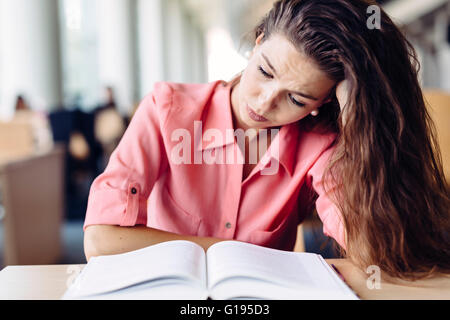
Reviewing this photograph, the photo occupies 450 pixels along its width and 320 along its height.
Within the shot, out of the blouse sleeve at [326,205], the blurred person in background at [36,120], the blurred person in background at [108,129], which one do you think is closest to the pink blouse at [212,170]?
the blouse sleeve at [326,205]

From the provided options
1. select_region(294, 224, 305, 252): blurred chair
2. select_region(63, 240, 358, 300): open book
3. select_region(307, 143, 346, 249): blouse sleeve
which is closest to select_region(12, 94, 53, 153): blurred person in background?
select_region(294, 224, 305, 252): blurred chair

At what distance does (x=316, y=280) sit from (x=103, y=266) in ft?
1.15

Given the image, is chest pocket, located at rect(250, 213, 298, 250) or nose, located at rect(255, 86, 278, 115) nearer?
nose, located at rect(255, 86, 278, 115)

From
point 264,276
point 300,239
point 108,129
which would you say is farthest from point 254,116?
point 108,129

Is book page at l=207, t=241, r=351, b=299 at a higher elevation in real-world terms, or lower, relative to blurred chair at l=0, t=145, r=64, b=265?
higher

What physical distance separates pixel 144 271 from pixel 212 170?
435mm

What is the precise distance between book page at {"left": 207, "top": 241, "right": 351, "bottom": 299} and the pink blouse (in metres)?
0.29

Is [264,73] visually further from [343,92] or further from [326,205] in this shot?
[326,205]

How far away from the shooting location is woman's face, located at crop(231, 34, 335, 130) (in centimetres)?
92

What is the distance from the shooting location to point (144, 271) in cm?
69

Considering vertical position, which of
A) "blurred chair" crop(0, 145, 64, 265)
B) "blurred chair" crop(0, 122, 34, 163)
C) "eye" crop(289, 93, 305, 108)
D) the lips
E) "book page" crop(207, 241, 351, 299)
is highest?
"eye" crop(289, 93, 305, 108)

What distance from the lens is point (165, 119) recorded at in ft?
3.41

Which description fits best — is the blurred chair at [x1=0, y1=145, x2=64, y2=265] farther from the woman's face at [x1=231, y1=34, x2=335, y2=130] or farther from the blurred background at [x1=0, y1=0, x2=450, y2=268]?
the woman's face at [x1=231, y1=34, x2=335, y2=130]

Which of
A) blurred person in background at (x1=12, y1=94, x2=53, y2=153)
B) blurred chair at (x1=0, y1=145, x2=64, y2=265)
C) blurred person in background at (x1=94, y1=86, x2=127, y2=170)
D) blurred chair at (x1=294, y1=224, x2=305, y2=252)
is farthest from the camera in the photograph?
blurred person in background at (x1=94, y1=86, x2=127, y2=170)
